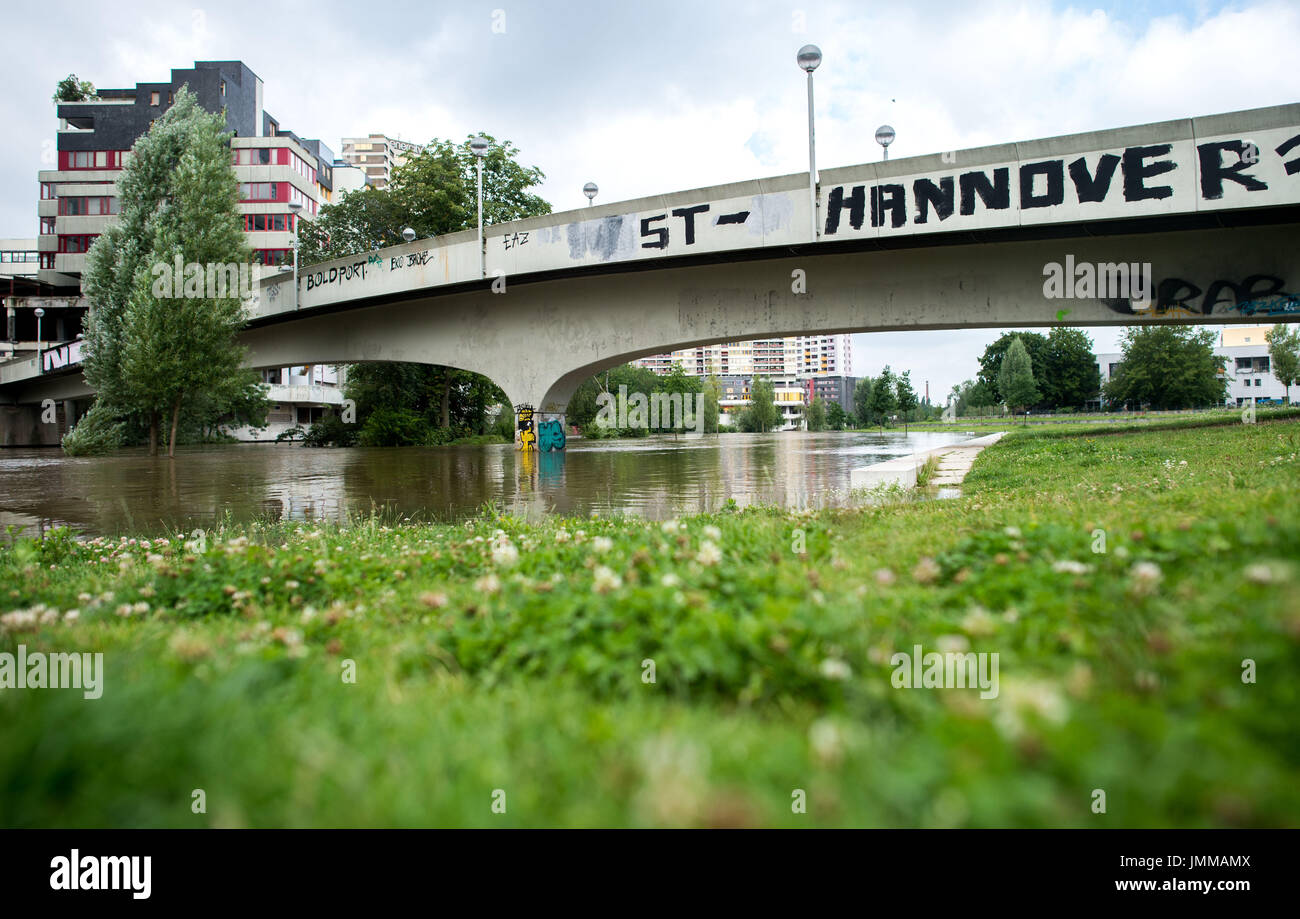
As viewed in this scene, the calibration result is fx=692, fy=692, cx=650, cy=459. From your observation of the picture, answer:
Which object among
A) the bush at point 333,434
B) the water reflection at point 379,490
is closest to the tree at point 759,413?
the bush at point 333,434

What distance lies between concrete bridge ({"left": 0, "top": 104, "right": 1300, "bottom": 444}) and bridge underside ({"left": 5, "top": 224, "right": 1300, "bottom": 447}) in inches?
1.7

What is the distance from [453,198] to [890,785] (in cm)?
3495

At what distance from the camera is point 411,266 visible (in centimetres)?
2052

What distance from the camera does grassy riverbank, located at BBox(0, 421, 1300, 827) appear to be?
1.31 meters

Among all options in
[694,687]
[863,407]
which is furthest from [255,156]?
[863,407]

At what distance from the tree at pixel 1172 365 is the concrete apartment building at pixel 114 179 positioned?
65458 mm

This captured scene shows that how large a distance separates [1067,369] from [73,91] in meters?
98.0

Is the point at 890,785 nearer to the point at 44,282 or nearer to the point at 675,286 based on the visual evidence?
the point at 675,286

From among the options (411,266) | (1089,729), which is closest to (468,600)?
(1089,729)

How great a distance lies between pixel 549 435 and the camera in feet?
71.2

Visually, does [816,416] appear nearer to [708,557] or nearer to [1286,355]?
[1286,355]

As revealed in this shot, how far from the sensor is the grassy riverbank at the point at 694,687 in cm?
131

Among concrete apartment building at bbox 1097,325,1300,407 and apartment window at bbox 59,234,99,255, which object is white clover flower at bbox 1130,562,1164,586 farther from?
concrete apartment building at bbox 1097,325,1300,407

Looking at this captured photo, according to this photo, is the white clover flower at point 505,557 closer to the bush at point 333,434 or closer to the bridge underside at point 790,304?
the bridge underside at point 790,304
